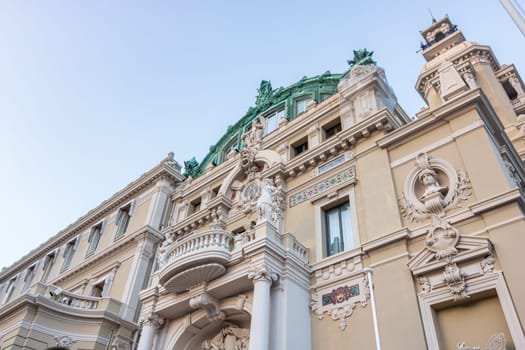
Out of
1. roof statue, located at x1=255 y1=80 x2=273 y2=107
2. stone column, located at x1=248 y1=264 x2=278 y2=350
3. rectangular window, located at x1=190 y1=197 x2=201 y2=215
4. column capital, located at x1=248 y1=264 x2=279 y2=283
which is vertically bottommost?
stone column, located at x1=248 y1=264 x2=278 y2=350

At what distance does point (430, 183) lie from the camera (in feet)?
41.3

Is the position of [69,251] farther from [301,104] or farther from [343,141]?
[343,141]

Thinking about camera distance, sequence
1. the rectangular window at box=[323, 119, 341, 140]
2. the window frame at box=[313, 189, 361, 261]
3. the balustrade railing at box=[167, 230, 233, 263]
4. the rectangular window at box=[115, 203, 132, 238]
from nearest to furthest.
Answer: the balustrade railing at box=[167, 230, 233, 263], the window frame at box=[313, 189, 361, 261], the rectangular window at box=[323, 119, 341, 140], the rectangular window at box=[115, 203, 132, 238]

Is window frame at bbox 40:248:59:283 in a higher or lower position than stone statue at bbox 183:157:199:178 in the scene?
lower

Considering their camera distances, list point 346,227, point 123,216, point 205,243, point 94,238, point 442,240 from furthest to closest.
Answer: point 94,238 < point 123,216 < point 346,227 < point 205,243 < point 442,240

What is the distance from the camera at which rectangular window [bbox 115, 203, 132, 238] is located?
26484mm

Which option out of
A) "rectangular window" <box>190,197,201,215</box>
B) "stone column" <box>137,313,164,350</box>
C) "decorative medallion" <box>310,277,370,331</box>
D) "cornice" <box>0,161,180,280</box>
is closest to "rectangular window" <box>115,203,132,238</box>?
"cornice" <box>0,161,180,280</box>

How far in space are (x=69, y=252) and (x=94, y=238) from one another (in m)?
3.21

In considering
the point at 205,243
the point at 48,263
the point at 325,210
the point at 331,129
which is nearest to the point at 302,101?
the point at 331,129

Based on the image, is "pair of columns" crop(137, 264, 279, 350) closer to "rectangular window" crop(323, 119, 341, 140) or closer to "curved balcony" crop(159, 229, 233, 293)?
"curved balcony" crop(159, 229, 233, 293)

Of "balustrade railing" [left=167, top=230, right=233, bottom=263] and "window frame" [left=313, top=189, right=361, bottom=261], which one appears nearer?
"balustrade railing" [left=167, top=230, right=233, bottom=263]

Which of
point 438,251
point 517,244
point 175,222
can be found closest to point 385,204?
point 438,251

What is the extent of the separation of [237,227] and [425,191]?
866 centimetres

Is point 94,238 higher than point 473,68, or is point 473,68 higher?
point 473,68
